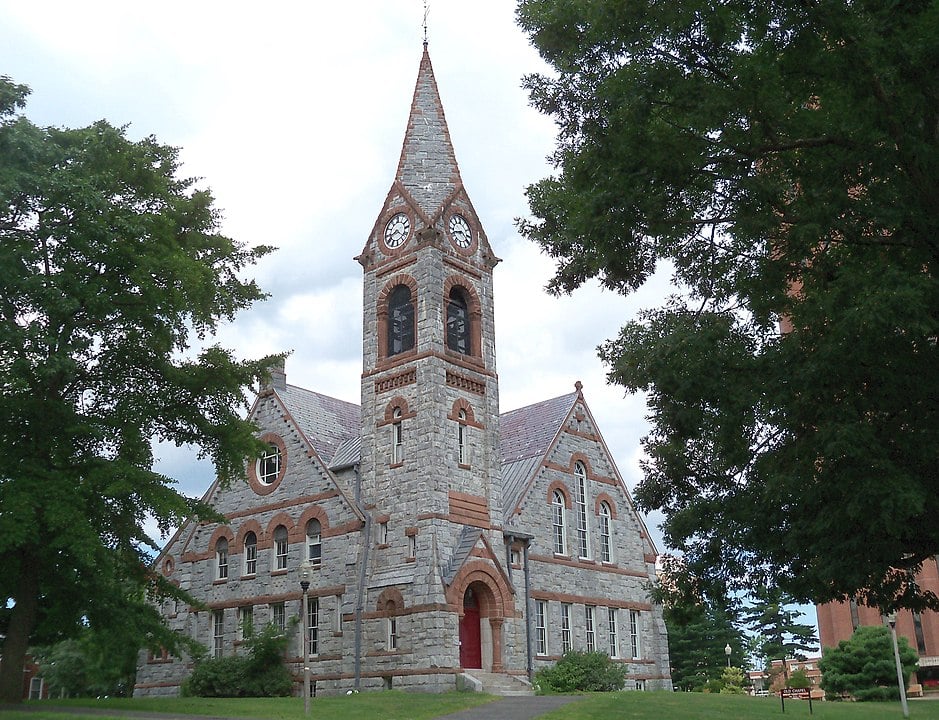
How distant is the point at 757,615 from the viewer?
191 feet

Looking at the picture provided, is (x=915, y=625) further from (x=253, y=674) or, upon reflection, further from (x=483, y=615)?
(x=253, y=674)

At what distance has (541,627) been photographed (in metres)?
34.4

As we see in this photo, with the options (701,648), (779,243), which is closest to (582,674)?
(779,243)

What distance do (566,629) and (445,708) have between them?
45.5 ft

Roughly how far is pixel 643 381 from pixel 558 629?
2162cm

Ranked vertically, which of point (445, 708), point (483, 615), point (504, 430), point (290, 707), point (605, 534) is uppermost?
point (504, 430)

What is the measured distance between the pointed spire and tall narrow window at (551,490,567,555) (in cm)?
1185

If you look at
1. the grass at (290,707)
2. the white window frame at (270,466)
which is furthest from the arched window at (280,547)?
the grass at (290,707)

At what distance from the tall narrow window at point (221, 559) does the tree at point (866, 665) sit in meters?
23.6

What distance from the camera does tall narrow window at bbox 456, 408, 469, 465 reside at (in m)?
32.5

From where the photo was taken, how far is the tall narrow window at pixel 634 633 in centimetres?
3816

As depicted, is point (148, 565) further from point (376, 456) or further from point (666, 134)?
point (666, 134)

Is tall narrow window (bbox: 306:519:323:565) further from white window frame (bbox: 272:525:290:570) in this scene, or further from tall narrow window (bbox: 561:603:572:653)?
tall narrow window (bbox: 561:603:572:653)

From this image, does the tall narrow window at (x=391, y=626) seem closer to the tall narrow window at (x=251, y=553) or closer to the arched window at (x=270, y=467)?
the tall narrow window at (x=251, y=553)
